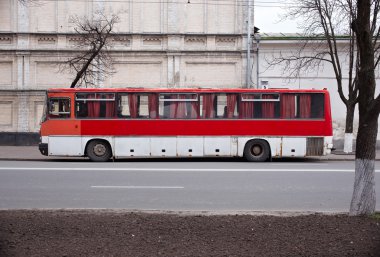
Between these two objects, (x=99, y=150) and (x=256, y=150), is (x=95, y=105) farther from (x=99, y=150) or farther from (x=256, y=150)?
(x=256, y=150)

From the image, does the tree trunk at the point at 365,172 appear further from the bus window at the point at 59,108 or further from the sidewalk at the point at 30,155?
the bus window at the point at 59,108

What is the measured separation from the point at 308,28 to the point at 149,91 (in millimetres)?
9034

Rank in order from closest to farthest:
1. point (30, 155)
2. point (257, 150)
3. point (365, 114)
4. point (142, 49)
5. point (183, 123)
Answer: point (365, 114), point (183, 123), point (257, 150), point (30, 155), point (142, 49)

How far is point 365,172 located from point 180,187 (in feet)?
18.9

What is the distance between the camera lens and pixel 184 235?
6402 mm

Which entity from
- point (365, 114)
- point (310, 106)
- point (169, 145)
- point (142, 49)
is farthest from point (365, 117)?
point (142, 49)

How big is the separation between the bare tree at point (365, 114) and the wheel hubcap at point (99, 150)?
1341cm

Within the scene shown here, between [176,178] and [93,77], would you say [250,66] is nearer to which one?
[93,77]

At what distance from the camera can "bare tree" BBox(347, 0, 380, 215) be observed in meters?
7.14

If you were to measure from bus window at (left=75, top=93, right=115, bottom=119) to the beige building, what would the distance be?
8082mm

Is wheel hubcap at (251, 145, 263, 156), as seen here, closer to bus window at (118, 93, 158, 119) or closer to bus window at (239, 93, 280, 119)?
bus window at (239, 93, 280, 119)

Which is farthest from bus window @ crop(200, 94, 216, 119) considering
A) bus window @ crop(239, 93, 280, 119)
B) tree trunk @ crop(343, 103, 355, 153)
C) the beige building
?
the beige building

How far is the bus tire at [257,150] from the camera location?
19.4 meters

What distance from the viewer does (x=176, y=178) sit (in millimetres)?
13969
